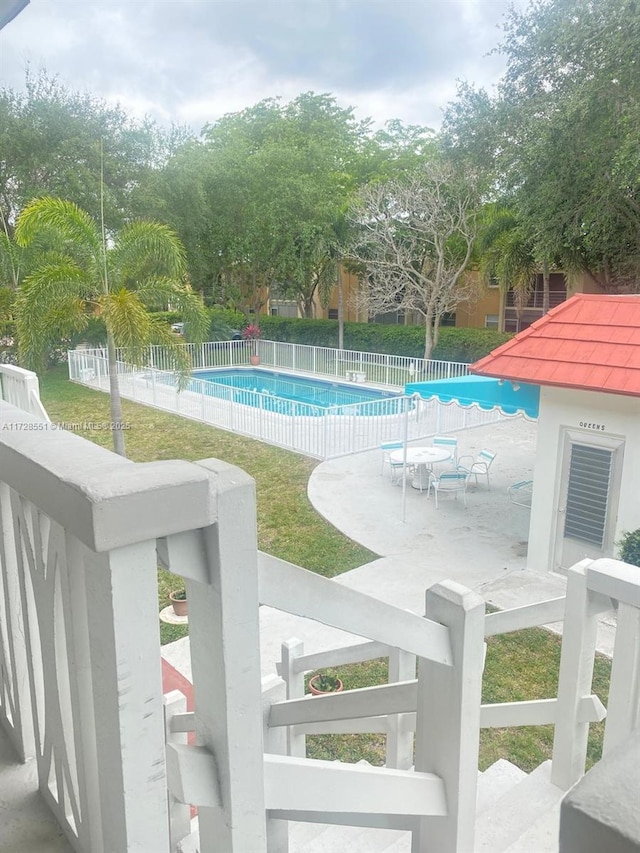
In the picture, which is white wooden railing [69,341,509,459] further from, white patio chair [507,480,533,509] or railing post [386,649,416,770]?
railing post [386,649,416,770]

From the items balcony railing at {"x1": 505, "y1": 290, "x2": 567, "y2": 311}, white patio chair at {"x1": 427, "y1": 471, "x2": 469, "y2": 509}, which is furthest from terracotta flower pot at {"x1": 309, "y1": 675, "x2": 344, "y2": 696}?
balcony railing at {"x1": 505, "y1": 290, "x2": 567, "y2": 311}

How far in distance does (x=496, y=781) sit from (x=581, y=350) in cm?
527

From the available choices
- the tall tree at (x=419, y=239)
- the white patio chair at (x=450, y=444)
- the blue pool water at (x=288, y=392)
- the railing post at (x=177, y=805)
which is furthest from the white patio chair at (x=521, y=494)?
the tall tree at (x=419, y=239)

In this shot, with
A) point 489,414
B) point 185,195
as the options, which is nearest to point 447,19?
point 185,195

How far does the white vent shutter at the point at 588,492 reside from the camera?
7.05 metres

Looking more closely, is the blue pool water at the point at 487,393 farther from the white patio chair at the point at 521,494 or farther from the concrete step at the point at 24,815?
the concrete step at the point at 24,815

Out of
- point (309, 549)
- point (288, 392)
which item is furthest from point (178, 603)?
point (288, 392)

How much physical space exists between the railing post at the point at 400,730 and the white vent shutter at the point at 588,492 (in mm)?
5118

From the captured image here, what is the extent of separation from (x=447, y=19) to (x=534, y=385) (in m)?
23.0

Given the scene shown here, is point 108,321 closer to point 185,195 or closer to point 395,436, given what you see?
point 395,436

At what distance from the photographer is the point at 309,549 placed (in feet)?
28.0

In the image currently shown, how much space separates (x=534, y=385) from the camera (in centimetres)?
771

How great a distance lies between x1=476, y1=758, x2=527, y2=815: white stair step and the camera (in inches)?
119

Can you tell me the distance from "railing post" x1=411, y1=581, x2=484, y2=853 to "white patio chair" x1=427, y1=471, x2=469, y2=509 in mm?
8811
